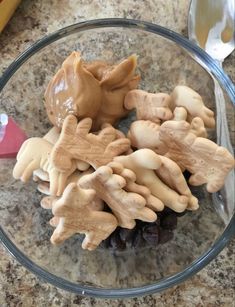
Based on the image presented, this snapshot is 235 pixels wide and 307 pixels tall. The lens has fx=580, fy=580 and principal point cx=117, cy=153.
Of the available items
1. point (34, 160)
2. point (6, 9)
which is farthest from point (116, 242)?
point (6, 9)

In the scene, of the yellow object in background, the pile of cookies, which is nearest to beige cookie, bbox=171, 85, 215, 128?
the pile of cookies

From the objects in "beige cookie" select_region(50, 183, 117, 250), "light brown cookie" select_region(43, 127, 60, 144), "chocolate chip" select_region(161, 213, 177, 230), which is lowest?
"chocolate chip" select_region(161, 213, 177, 230)

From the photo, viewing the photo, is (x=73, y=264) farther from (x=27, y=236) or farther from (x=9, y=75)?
(x=9, y=75)

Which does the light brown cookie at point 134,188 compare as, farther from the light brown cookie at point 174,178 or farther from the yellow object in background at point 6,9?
the yellow object in background at point 6,9

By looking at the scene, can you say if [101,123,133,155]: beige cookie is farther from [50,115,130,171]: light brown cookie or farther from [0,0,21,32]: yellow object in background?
[0,0,21,32]: yellow object in background

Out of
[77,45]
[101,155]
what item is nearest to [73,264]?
[101,155]

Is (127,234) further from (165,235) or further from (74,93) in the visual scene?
(74,93)

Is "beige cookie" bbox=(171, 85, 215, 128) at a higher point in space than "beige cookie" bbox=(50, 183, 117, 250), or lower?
higher
